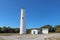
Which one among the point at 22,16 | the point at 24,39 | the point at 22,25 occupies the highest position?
the point at 22,16

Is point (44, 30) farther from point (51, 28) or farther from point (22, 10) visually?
point (51, 28)

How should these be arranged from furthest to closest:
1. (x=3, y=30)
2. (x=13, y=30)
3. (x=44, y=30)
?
1. (x=13, y=30)
2. (x=3, y=30)
3. (x=44, y=30)

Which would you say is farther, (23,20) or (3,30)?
(3,30)

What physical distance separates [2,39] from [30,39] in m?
4.46

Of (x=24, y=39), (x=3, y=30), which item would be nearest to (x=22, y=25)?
(x=3, y=30)

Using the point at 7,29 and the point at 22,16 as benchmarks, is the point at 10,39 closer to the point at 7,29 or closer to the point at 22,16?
the point at 22,16

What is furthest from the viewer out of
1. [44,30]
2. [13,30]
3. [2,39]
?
[13,30]

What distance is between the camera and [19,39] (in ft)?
78.2

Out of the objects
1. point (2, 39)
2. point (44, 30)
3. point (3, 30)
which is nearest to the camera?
point (2, 39)

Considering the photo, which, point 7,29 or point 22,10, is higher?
point 22,10

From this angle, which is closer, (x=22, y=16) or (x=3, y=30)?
(x=22, y=16)

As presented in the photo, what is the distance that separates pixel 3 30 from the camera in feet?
139

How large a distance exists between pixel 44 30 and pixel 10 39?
13762mm

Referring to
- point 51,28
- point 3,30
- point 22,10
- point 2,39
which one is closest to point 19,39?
point 2,39
